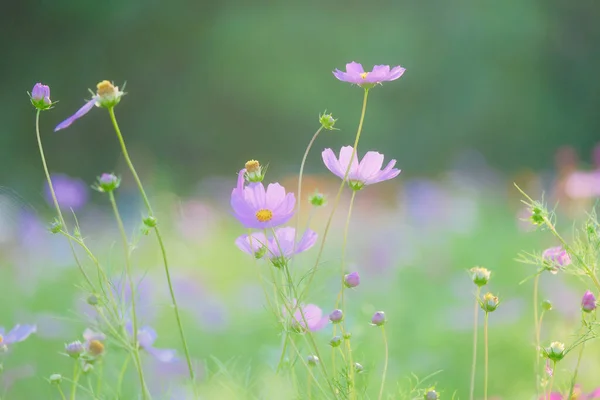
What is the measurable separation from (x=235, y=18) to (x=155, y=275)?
478 centimetres

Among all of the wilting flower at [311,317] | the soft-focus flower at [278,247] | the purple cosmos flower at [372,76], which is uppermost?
the purple cosmos flower at [372,76]

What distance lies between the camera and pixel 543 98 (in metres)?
6.96

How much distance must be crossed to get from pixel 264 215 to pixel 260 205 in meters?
0.01

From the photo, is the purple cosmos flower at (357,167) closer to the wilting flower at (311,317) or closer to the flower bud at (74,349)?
the wilting flower at (311,317)

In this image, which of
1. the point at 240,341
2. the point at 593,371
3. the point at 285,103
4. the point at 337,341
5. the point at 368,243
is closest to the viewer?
the point at 337,341

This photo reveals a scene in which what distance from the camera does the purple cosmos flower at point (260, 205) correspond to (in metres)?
0.63

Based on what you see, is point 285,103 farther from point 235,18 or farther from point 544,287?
point 544,287

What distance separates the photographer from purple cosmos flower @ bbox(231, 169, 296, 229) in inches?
24.6

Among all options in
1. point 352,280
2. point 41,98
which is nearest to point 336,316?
point 352,280

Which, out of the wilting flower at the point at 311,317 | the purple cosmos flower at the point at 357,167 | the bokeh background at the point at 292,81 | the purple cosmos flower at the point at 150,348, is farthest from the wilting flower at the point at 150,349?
the bokeh background at the point at 292,81

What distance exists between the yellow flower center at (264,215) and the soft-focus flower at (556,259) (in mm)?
223

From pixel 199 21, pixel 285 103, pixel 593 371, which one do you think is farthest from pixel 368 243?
pixel 199 21

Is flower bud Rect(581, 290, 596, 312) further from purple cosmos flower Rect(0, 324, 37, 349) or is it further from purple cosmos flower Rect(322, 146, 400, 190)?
purple cosmos flower Rect(0, 324, 37, 349)

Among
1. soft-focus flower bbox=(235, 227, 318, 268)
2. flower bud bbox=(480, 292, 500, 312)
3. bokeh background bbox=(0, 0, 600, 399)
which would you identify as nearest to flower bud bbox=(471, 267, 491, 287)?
flower bud bbox=(480, 292, 500, 312)
